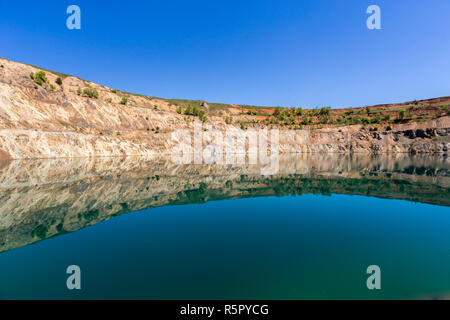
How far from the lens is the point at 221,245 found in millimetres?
6723

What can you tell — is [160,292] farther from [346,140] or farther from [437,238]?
[346,140]

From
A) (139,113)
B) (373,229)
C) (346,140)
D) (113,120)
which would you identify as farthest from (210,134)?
(373,229)

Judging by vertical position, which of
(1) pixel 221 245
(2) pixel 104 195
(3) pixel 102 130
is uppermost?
(3) pixel 102 130

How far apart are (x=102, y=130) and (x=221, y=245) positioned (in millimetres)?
50901

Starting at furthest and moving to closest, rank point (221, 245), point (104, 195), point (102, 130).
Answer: point (102, 130) → point (104, 195) → point (221, 245)

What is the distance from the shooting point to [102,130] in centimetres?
4875

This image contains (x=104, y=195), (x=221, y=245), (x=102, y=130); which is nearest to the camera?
(x=221, y=245)

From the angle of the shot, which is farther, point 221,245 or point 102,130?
point 102,130

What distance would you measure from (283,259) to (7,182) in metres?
20.2

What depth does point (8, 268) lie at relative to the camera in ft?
17.6

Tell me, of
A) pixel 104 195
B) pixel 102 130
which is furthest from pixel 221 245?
pixel 102 130

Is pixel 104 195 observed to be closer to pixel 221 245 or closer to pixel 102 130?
pixel 221 245

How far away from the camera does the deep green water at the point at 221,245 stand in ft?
15.2

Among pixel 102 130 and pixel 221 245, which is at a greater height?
pixel 102 130
